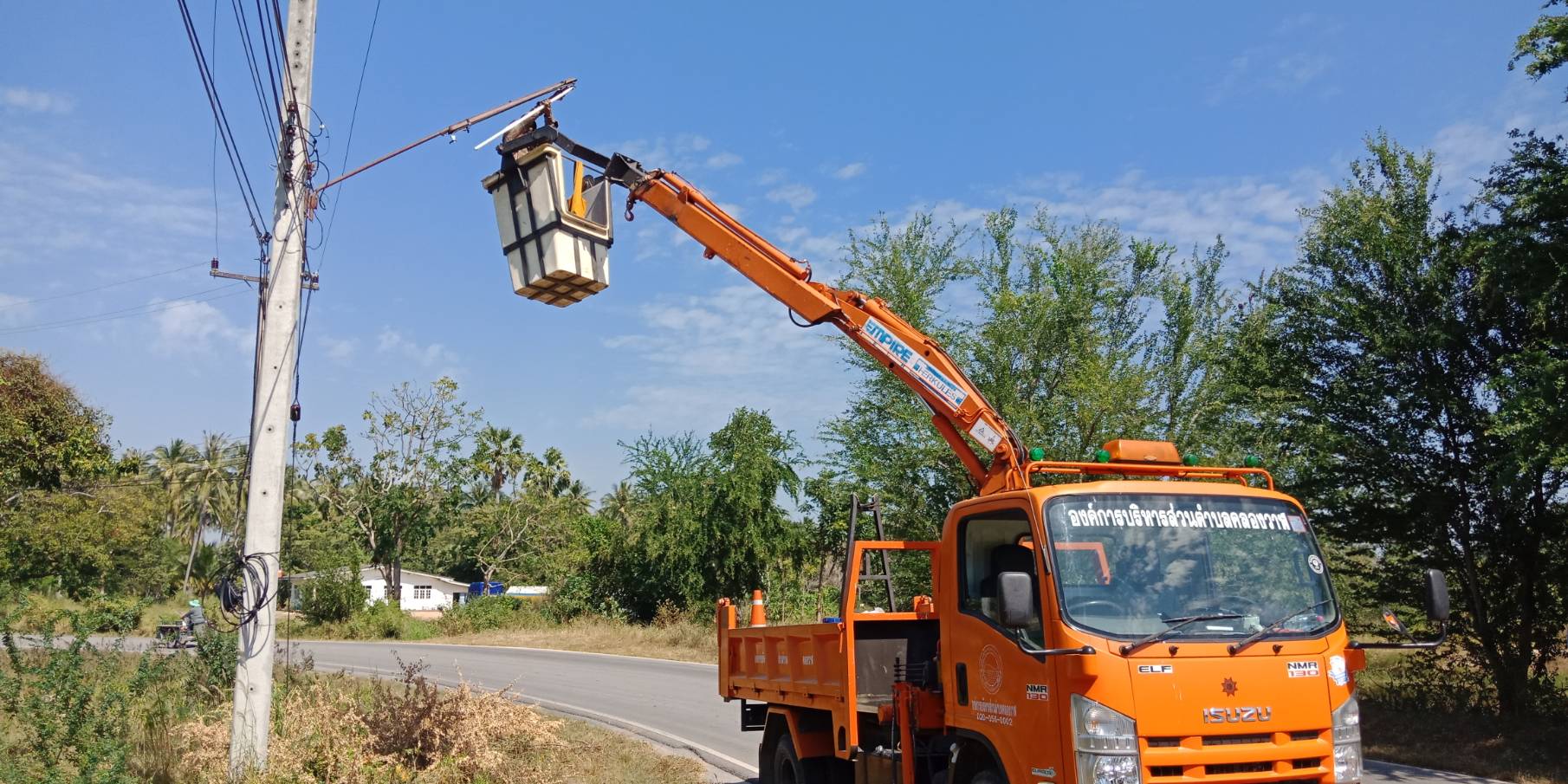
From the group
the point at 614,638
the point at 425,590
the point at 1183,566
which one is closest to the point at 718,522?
the point at 614,638

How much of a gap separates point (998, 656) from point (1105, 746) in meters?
0.99

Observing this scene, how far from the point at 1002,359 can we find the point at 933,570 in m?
14.7

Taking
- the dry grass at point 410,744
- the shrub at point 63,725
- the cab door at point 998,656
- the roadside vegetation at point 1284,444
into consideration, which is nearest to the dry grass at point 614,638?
the roadside vegetation at point 1284,444

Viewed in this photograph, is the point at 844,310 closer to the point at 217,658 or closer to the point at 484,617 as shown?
the point at 217,658

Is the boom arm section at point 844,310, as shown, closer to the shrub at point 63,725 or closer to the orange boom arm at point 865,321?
the orange boom arm at point 865,321

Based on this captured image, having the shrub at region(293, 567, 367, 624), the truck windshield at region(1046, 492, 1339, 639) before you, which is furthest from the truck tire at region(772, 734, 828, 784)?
the shrub at region(293, 567, 367, 624)

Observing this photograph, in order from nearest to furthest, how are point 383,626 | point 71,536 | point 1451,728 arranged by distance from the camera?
point 1451,728 → point 71,536 → point 383,626

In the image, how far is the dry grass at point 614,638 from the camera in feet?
96.1

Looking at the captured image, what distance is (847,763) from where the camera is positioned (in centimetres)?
929

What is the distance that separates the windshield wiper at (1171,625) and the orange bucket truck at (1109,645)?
13 millimetres

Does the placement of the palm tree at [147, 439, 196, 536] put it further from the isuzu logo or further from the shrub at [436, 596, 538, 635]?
the isuzu logo

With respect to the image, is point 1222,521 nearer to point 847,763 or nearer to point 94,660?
point 847,763

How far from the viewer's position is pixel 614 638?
3312 centimetres

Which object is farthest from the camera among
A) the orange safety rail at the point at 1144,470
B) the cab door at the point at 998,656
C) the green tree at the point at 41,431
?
the green tree at the point at 41,431
